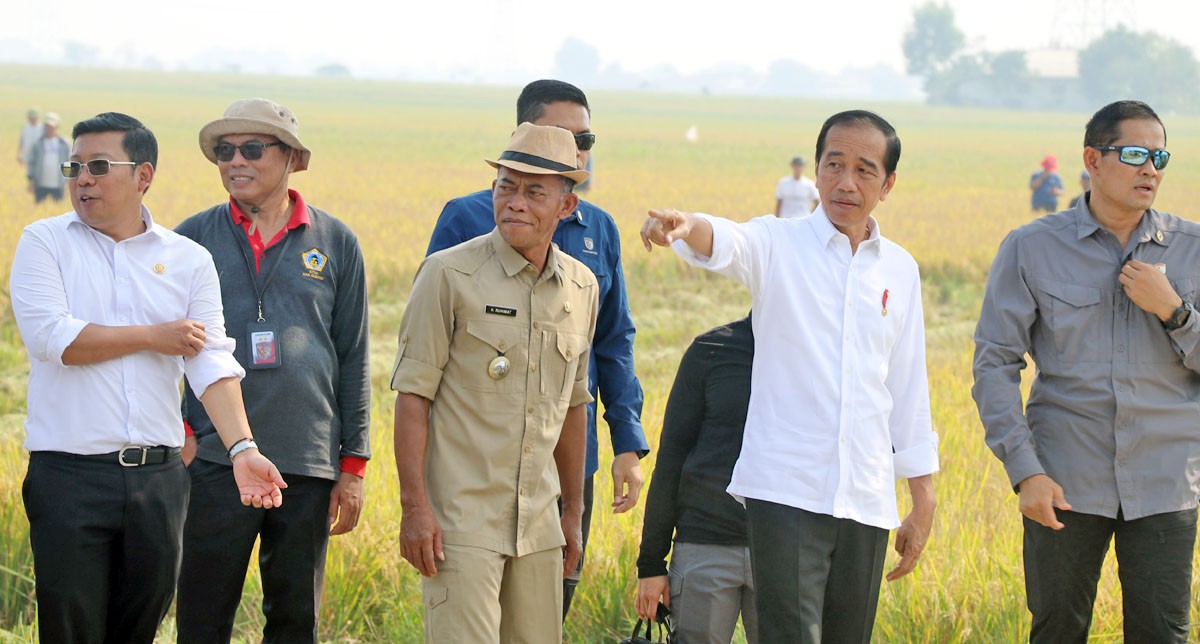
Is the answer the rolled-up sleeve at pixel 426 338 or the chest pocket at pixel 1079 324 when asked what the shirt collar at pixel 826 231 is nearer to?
the chest pocket at pixel 1079 324

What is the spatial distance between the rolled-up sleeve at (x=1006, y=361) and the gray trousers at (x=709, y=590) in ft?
2.70

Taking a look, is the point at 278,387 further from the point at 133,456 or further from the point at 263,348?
the point at 133,456

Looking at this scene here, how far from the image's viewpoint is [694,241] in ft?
10.2

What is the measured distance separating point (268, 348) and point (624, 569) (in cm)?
177

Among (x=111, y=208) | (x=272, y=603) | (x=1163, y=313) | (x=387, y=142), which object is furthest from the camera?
(x=387, y=142)

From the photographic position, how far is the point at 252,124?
402 centimetres

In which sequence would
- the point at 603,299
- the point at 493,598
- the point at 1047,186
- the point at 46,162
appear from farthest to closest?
the point at 1047,186
the point at 46,162
the point at 603,299
the point at 493,598

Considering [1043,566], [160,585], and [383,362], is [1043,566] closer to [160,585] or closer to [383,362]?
[160,585]

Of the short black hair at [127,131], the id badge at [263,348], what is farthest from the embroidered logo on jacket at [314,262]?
the short black hair at [127,131]

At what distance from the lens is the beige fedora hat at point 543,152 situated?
3428 millimetres

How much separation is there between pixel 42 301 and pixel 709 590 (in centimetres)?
198

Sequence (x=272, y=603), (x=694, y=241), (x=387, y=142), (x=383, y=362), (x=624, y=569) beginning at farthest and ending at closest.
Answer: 1. (x=387, y=142)
2. (x=383, y=362)
3. (x=624, y=569)
4. (x=272, y=603)
5. (x=694, y=241)

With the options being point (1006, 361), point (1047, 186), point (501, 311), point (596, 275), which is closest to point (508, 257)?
point (501, 311)

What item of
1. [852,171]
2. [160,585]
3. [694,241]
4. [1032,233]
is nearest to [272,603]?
[160,585]
